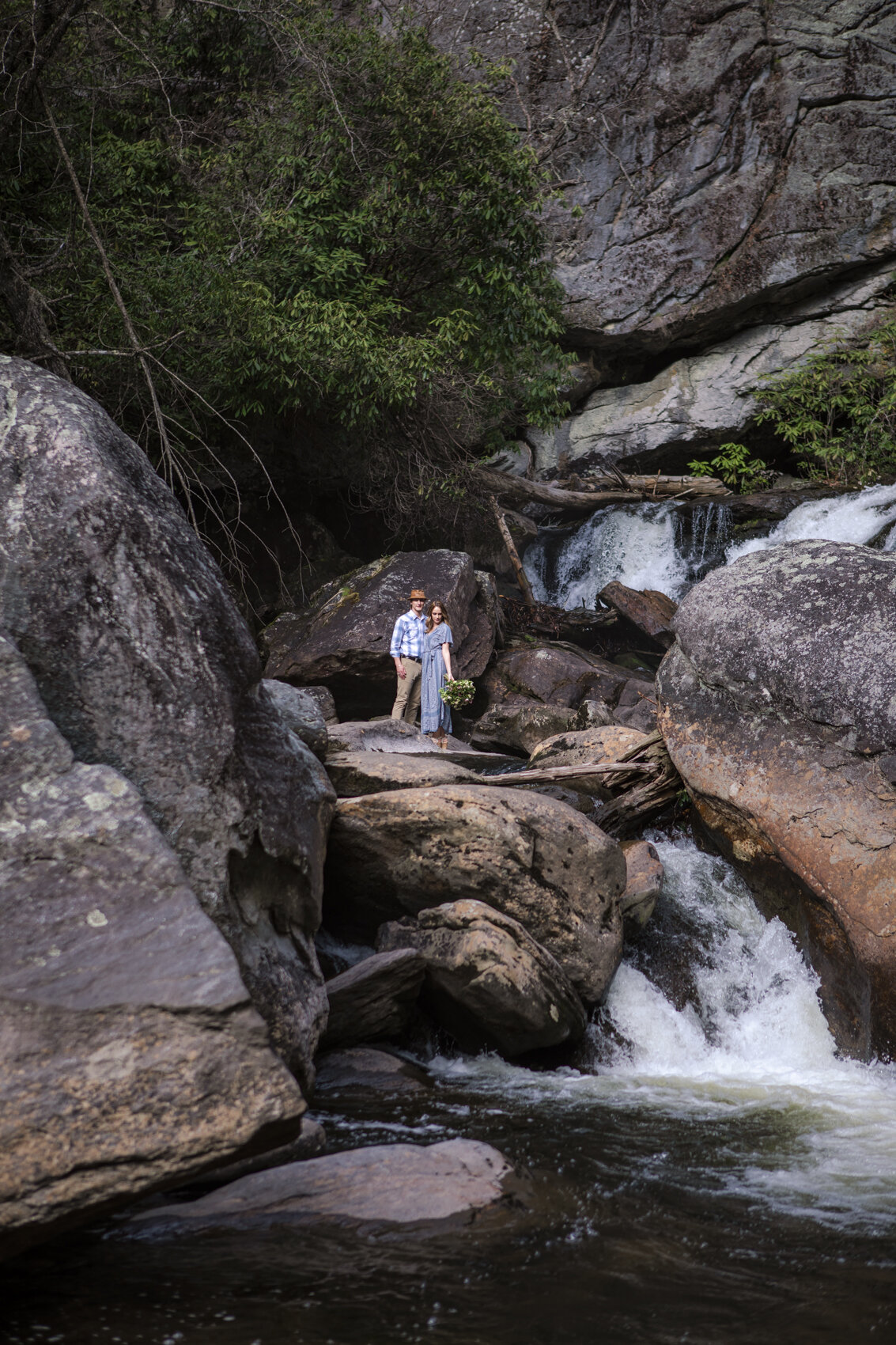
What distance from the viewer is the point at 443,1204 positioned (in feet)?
11.6

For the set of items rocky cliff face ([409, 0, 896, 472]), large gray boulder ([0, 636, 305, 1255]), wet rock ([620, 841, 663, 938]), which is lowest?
wet rock ([620, 841, 663, 938])

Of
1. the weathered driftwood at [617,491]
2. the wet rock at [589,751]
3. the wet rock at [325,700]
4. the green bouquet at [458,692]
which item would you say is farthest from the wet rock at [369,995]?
the weathered driftwood at [617,491]

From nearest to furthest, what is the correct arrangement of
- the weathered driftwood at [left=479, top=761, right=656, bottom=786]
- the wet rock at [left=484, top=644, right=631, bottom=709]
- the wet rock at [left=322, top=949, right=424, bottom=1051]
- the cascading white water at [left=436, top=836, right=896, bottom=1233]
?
the cascading white water at [left=436, top=836, right=896, bottom=1233]
the wet rock at [left=322, top=949, right=424, bottom=1051]
the weathered driftwood at [left=479, top=761, right=656, bottom=786]
the wet rock at [left=484, top=644, right=631, bottom=709]

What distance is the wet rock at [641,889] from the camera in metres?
7.11

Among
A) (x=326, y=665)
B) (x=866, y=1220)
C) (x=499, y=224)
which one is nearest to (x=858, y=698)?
(x=866, y=1220)

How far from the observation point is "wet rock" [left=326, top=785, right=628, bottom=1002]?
251 inches

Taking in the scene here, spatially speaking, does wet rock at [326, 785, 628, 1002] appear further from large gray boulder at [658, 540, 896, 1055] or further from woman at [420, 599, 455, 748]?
woman at [420, 599, 455, 748]

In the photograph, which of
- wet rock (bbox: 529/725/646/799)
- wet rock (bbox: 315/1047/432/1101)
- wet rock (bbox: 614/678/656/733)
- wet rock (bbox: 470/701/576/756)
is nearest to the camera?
wet rock (bbox: 315/1047/432/1101)

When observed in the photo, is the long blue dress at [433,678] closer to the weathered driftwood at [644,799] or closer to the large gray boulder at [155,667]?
the weathered driftwood at [644,799]

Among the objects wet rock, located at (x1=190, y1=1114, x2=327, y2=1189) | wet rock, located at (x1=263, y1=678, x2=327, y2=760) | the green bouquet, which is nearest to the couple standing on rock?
the green bouquet

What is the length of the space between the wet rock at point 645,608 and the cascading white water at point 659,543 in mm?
767

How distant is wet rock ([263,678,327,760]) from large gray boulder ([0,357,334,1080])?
166 cm

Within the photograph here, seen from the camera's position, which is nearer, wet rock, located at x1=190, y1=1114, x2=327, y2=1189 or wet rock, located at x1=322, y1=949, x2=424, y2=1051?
wet rock, located at x1=190, y1=1114, x2=327, y2=1189

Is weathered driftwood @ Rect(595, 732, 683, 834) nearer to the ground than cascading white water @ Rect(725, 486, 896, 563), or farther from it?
nearer to the ground
